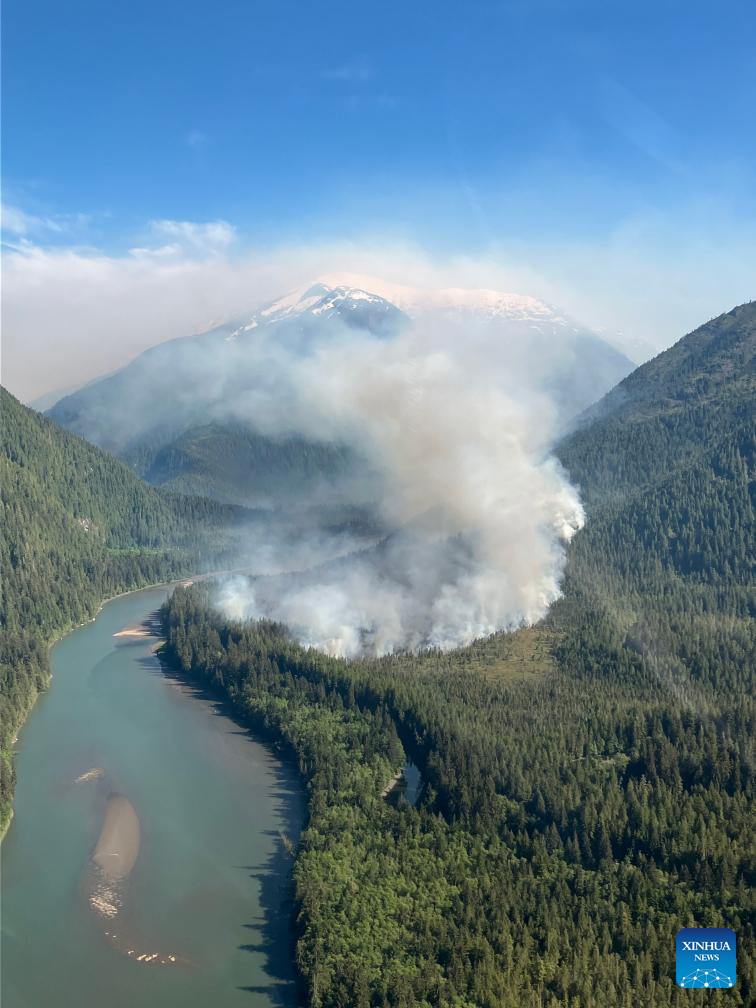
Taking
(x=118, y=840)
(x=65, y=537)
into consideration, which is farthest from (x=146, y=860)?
(x=65, y=537)

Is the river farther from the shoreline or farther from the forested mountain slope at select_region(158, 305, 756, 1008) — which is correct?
the forested mountain slope at select_region(158, 305, 756, 1008)

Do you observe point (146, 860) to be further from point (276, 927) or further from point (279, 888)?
point (276, 927)

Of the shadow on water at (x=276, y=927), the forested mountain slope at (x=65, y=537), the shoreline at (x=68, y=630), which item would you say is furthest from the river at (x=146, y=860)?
the forested mountain slope at (x=65, y=537)

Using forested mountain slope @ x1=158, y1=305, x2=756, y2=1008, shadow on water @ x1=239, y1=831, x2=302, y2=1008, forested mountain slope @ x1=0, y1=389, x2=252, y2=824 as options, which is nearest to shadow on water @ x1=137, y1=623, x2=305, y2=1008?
shadow on water @ x1=239, y1=831, x2=302, y2=1008

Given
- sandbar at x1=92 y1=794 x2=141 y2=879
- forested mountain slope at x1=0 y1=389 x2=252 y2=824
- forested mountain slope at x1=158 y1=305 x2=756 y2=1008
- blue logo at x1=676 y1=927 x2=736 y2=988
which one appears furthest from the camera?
forested mountain slope at x1=0 y1=389 x2=252 y2=824

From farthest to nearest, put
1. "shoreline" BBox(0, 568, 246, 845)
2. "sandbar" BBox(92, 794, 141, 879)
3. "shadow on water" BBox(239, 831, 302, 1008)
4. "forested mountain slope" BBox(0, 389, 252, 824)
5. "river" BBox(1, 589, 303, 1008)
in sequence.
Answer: "forested mountain slope" BBox(0, 389, 252, 824) < "shoreline" BBox(0, 568, 246, 845) < "sandbar" BBox(92, 794, 141, 879) < "river" BBox(1, 589, 303, 1008) < "shadow on water" BBox(239, 831, 302, 1008)

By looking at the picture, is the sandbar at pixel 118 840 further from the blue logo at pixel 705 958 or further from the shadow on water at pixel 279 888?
the blue logo at pixel 705 958

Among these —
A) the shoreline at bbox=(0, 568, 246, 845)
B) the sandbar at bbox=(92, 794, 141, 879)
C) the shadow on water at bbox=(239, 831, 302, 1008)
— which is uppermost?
the shoreline at bbox=(0, 568, 246, 845)

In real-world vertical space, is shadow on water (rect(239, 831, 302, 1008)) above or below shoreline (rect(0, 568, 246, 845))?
below
